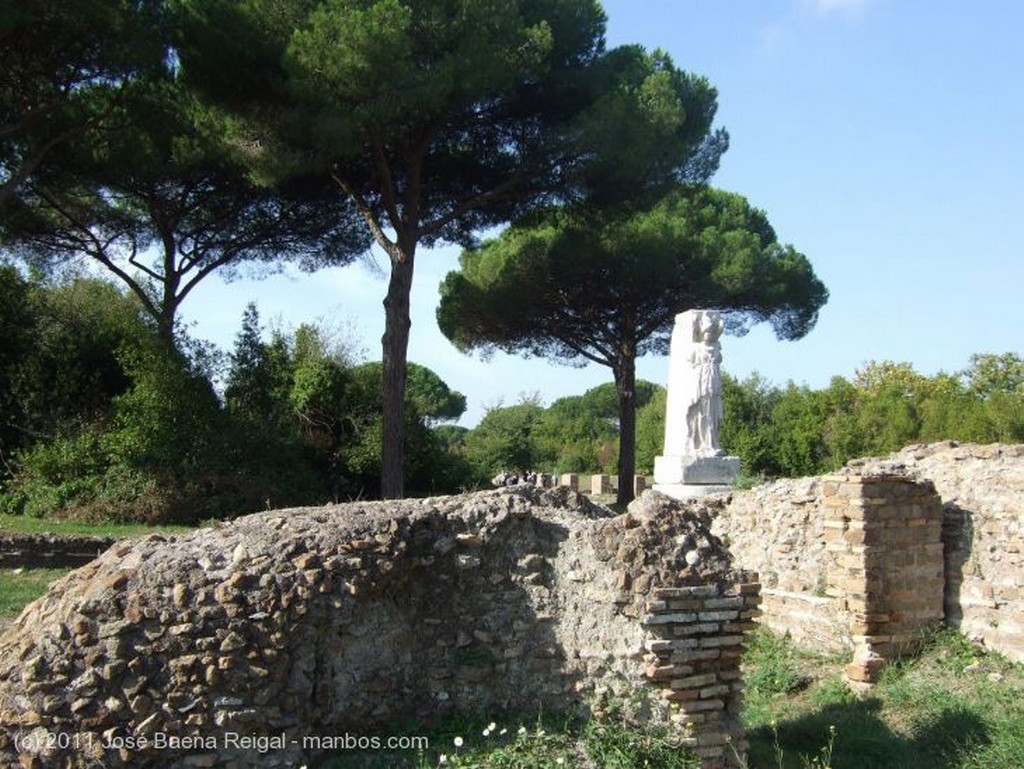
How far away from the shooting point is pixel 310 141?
13172 mm

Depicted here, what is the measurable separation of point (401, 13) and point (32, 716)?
10.6m

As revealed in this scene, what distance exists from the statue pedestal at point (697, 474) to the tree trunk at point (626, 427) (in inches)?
349

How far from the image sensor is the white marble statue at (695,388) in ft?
36.1

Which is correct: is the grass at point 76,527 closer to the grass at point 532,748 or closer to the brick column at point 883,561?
the brick column at point 883,561

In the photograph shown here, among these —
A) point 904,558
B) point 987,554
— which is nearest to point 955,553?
point 987,554

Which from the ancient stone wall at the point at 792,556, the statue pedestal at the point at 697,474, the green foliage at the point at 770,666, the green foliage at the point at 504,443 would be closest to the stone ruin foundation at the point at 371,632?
the green foliage at the point at 770,666

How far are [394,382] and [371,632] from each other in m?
Answer: 10.5

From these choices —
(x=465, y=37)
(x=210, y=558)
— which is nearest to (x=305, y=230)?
(x=465, y=37)

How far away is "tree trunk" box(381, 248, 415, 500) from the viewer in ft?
46.8

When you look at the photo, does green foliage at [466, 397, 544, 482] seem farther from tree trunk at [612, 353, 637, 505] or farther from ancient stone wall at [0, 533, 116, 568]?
ancient stone wall at [0, 533, 116, 568]

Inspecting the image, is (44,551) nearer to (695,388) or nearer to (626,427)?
(695,388)

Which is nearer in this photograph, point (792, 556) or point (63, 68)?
point (792, 556)

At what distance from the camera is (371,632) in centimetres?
387

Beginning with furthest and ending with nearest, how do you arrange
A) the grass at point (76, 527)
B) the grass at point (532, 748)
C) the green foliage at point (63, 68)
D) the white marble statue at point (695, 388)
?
1. the green foliage at point (63, 68)
2. the grass at point (76, 527)
3. the white marble statue at point (695, 388)
4. the grass at point (532, 748)
